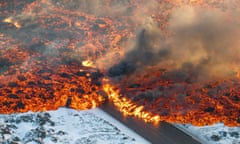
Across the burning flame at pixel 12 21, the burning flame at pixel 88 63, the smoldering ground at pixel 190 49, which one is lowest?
the burning flame at pixel 88 63

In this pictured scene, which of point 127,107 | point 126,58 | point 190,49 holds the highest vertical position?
point 190,49

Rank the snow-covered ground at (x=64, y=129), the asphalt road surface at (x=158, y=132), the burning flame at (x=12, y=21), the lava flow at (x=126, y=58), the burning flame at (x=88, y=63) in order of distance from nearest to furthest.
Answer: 1. the snow-covered ground at (x=64, y=129)
2. the asphalt road surface at (x=158, y=132)
3. the lava flow at (x=126, y=58)
4. the burning flame at (x=88, y=63)
5. the burning flame at (x=12, y=21)

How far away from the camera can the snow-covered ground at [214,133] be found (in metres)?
53.7

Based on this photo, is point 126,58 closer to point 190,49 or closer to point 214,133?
point 190,49

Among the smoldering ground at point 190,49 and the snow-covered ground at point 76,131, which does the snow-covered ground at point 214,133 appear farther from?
the smoldering ground at point 190,49

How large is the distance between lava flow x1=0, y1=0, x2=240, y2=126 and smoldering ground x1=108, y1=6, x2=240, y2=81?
184mm

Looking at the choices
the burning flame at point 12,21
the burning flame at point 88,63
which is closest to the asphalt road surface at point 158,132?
the burning flame at point 88,63

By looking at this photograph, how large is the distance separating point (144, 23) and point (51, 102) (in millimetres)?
31711

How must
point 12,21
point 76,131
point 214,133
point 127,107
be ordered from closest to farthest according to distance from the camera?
point 214,133, point 76,131, point 127,107, point 12,21

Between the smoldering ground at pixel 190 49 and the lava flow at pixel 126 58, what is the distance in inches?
7.2

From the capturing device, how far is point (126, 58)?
72062mm

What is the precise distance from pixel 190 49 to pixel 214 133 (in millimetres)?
22651

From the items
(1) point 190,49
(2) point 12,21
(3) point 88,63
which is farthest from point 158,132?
(2) point 12,21

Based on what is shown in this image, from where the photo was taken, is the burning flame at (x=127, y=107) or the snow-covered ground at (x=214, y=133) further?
the burning flame at (x=127, y=107)
